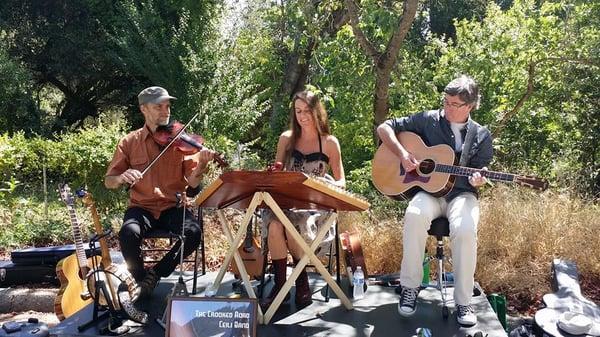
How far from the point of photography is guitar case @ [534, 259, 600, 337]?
2.61 meters

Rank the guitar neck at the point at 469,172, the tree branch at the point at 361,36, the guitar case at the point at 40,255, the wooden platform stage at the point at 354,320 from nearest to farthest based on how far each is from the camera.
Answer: the wooden platform stage at the point at 354,320 → the guitar neck at the point at 469,172 → the guitar case at the point at 40,255 → the tree branch at the point at 361,36

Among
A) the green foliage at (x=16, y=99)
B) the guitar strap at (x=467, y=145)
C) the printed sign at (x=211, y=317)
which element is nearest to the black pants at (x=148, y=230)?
the printed sign at (x=211, y=317)

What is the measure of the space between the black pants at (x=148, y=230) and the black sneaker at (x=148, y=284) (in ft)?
0.08

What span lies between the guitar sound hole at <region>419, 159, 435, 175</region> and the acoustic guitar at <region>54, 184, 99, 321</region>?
6.38 ft

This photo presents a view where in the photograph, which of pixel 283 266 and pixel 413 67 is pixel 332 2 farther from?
pixel 283 266

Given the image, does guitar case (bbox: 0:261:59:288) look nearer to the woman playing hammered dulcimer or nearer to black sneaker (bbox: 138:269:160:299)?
black sneaker (bbox: 138:269:160:299)

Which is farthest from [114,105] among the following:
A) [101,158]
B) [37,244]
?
[37,244]

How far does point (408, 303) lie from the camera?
121 inches

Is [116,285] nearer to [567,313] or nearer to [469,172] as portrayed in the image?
[469,172]

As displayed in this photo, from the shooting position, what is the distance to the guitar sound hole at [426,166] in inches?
129

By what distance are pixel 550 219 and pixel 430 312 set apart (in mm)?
1702

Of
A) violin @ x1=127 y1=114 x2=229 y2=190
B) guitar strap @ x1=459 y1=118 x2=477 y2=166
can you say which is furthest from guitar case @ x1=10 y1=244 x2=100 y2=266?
guitar strap @ x1=459 y1=118 x2=477 y2=166

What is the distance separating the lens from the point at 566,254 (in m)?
4.16

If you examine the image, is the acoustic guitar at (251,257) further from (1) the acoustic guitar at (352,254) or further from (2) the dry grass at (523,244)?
(2) the dry grass at (523,244)
